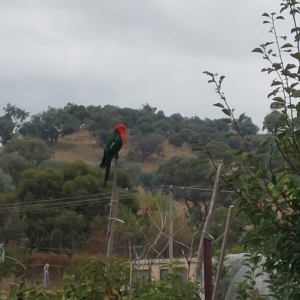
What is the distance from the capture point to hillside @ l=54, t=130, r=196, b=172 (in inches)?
2250

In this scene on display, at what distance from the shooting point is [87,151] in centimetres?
5997

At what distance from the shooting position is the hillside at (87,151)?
188 ft

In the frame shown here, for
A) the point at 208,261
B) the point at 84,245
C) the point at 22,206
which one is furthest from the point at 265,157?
the point at 22,206

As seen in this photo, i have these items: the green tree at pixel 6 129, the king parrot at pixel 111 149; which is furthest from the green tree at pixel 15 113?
the king parrot at pixel 111 149

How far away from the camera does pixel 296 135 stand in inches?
115

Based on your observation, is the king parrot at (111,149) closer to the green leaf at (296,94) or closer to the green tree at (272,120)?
the green tree at (272,120)

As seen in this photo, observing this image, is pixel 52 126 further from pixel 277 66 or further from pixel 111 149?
pixel 277 66

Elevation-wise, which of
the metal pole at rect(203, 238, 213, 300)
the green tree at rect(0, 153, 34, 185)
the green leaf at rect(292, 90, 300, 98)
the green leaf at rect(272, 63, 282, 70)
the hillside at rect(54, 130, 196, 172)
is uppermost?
the hillside at rect(54, 130, 196, 172)

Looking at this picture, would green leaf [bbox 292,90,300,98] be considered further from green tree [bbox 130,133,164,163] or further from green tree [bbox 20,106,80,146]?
green tree [bbox 20,106,80,146]

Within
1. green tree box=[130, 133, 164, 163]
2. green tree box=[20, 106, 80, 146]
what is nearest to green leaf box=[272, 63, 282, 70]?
green tree box=[130, 133, 164, 163]

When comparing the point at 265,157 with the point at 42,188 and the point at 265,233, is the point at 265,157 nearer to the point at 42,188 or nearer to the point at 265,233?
the point at 265,233

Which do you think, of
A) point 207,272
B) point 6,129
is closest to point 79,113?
point 6,129

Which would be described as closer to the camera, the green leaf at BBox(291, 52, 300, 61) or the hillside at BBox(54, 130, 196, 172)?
the green leaf at BBox(291, 52, 300, 61)

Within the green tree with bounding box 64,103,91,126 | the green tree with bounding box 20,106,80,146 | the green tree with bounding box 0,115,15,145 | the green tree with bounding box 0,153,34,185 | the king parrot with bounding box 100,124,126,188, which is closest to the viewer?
the king parrot with bounding box 100,124,126,188
